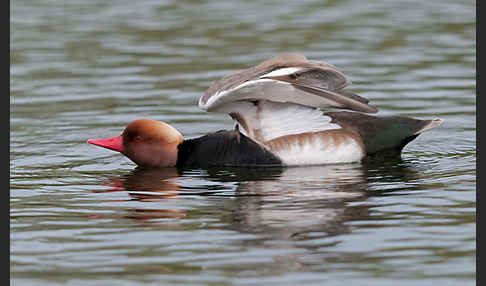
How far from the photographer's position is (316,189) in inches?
351

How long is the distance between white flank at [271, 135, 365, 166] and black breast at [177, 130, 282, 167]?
0.72 feet

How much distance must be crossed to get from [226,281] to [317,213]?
1807 mm

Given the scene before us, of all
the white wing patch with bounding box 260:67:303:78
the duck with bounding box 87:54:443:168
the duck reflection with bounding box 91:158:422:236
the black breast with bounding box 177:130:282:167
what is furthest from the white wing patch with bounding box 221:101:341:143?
the white wing patch with bounding box 260:67:303:78

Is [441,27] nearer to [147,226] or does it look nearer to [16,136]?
[16,136]

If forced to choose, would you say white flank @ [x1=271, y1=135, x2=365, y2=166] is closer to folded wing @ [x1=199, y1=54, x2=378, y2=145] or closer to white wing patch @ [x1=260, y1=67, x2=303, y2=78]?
folded wing @ [x1=199, y1=54, x2=378, y2=145]

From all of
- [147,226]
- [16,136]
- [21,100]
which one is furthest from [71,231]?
[21,100]

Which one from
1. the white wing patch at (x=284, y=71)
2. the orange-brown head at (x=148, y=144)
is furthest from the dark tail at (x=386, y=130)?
the orange-brown head at (x=148, y=144)

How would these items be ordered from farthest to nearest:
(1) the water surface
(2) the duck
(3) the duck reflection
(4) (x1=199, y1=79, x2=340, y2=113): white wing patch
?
(2) the duck < (4) (x1=199, y1=79, x2=340, y2=113): white wing patch < (3) the duck reflection < (1) the water surface

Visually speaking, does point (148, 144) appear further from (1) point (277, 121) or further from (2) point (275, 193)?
(2) point (275, 193)

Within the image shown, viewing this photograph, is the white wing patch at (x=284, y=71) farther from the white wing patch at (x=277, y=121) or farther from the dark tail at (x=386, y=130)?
the dark tail at (x=386, y=130)

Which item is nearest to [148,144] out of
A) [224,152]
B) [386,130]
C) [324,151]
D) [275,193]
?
[224,152]

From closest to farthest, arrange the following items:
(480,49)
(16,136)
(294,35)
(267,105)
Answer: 1. (267,105)
2. (16,136)
3. (480,49)
4. (294,35)

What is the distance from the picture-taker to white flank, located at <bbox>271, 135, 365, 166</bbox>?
10.1 m

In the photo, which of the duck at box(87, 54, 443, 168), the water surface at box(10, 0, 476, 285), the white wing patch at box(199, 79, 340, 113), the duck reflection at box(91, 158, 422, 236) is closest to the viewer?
the water surface at box(10, 0, 476, 285)
